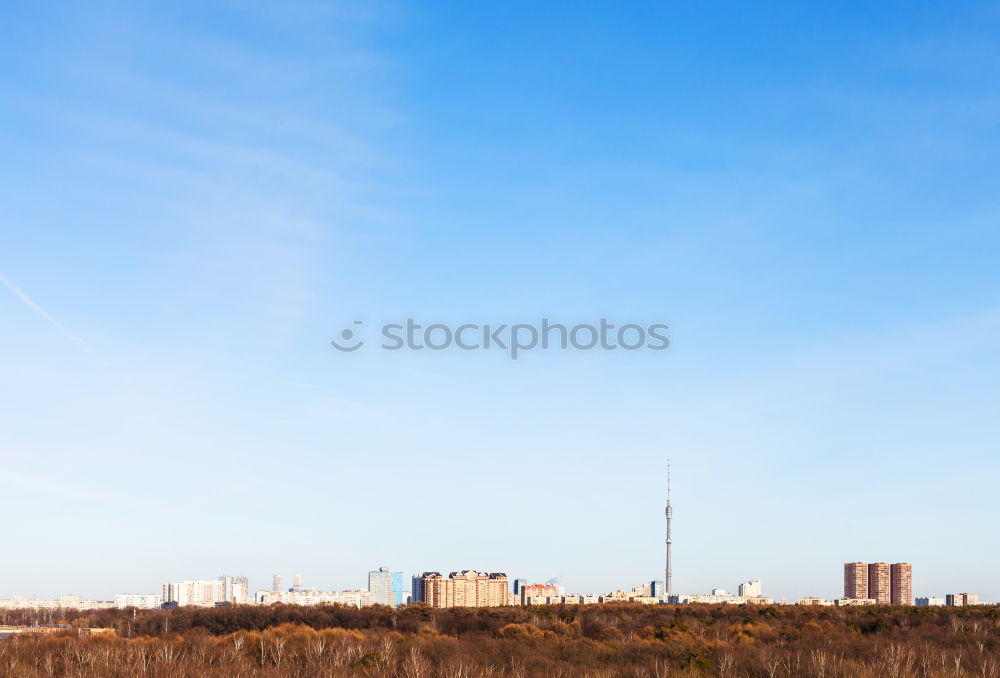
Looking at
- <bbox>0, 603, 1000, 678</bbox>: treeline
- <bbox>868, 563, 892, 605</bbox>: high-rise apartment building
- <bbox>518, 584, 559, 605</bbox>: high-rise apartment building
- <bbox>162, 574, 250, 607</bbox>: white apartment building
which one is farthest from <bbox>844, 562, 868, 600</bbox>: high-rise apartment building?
<bbox>162, 574, 250, 607</bbox>: white apartment building

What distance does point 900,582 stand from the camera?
382ft

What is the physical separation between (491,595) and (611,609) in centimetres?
6280

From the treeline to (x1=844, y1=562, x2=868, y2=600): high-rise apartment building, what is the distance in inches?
3113

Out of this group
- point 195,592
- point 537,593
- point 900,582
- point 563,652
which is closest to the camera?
point 563,652

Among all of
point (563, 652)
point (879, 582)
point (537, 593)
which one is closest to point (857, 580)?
point (879, 582)

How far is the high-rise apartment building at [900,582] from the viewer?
116 m

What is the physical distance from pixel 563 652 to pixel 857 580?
338 ft

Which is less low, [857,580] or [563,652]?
[563,652]

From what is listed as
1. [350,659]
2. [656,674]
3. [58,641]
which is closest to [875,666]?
Answer: [656,674]

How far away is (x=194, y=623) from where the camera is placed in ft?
185

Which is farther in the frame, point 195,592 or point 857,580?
point 195,592

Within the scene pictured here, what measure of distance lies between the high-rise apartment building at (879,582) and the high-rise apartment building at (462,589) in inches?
1895

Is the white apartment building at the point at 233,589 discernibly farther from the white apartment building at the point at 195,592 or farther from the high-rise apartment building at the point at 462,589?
the high-rise apartment building at the point at 462,589

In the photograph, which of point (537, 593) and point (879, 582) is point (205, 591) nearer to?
point (537, 593)
